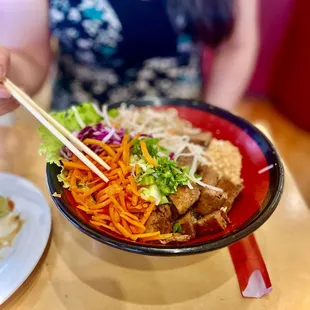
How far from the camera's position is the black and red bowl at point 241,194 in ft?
2.42

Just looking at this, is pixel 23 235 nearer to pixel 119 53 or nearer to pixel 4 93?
pixel 4 93

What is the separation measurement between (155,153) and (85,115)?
25 centimetres

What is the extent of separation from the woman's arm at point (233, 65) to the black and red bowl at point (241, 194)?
40 cm

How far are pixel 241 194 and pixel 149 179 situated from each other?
222 millimetres

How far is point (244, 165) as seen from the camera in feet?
3.28

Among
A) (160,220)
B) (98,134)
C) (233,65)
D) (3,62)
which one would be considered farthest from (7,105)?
(233,65)

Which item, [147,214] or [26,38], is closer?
[147,214]

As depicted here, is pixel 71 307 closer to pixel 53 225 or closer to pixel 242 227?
pixel 53 225

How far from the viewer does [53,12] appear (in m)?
1.34

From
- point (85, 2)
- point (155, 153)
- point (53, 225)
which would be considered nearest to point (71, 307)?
point (53, 225)

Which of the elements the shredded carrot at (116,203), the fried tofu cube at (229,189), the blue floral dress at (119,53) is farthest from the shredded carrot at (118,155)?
the blue floral dress at (119,53)

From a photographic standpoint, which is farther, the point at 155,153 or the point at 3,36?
the point at 3,36

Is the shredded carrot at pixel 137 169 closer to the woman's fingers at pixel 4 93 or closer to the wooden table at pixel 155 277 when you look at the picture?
the wooden table at pixel 155 277

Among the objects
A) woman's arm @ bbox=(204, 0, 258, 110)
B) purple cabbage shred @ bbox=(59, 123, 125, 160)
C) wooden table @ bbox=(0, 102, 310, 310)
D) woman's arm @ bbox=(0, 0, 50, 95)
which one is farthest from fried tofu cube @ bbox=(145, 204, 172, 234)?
woman's arm @ bbox=(204, 0, 258, 110)
